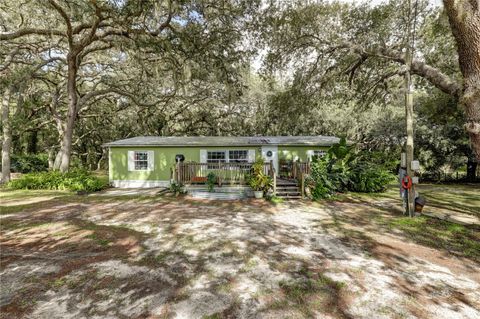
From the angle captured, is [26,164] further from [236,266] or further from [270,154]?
[236,266]

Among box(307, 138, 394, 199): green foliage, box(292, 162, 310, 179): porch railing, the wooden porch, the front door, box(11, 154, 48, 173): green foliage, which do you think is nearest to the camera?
the wooden porch

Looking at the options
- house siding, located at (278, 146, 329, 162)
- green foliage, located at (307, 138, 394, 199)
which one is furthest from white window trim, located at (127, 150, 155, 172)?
green foliage, located at (307, 138, 394, 199)

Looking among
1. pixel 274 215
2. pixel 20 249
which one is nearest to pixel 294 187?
pixel 274 215

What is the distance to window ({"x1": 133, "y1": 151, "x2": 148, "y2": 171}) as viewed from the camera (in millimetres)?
14344

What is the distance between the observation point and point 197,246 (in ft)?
17.8

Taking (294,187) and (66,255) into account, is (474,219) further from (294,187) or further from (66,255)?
(66,255)

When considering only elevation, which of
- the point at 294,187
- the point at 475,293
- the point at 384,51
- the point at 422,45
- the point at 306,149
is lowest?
the point at 475,293

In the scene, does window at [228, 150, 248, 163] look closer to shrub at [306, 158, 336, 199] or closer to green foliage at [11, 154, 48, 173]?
shrub at [306, 158, 336, 199]

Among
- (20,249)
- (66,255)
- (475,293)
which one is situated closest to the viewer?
(475,293)

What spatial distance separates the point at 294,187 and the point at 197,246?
22.9 ft

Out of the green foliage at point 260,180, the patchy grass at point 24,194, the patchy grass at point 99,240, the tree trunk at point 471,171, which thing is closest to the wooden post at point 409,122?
the green foliage at point 260,180

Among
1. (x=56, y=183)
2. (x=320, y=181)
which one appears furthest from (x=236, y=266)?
(x=56, y=183)

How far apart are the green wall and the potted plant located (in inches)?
117

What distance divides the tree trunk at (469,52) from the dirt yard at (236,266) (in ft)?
9.40
